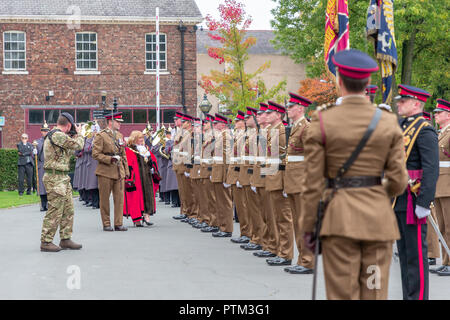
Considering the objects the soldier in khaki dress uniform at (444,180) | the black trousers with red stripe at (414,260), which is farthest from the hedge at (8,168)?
the black trousers with red stripe at (414,260)

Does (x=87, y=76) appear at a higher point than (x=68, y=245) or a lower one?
higher

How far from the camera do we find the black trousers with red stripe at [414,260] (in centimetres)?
651

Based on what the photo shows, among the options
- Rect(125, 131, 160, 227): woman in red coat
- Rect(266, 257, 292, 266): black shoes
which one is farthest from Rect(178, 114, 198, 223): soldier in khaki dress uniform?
Rect(266, 257, 292, 266): black shoes

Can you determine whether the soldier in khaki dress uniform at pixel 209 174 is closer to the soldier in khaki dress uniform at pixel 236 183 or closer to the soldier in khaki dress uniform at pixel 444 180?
the soldier in khaki dress uniform at pixel 236 183

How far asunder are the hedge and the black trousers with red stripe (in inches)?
936

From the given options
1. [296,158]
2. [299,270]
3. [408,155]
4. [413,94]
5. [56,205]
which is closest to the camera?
[408,155]

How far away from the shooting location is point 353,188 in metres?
4.91

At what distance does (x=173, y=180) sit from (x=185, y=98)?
1835cm

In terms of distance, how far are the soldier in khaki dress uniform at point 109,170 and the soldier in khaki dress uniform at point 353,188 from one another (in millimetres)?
9615

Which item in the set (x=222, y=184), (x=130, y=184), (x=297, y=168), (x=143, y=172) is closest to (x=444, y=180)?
(x=297, y=168)

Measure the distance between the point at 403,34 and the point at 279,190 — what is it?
20707 mm

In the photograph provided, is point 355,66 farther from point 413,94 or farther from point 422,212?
point 413,94

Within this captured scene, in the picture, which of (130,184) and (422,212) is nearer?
(422,212)

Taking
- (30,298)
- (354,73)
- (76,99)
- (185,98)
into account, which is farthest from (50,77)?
(354,73)
